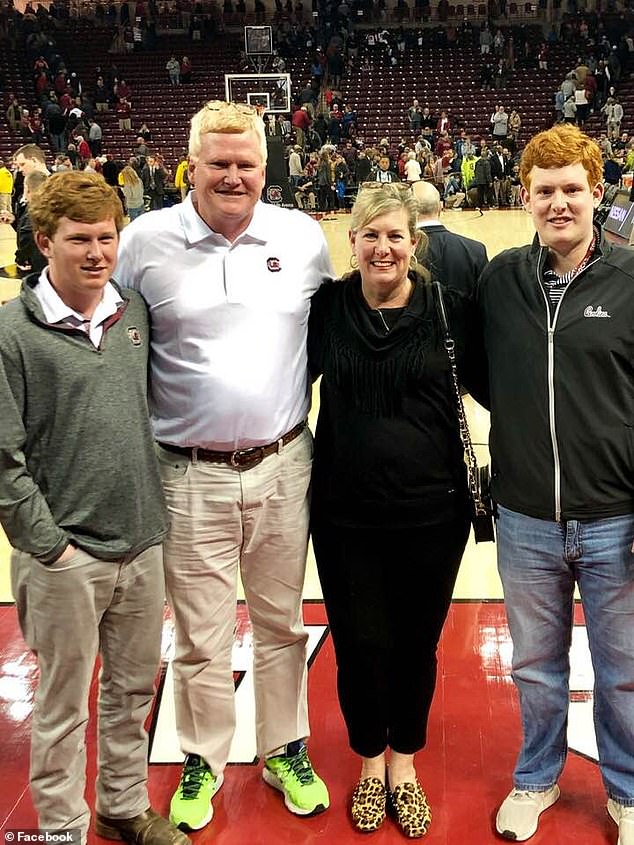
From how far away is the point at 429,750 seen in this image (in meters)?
2.88

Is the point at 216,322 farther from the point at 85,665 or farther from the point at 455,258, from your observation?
the point at 455,258

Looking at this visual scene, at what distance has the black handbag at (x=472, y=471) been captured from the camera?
7.59 feet

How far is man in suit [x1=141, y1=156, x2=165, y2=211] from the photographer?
17.4 metres

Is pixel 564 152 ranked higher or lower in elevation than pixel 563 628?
higher

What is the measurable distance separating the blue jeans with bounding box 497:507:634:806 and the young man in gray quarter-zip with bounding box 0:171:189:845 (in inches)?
37.7

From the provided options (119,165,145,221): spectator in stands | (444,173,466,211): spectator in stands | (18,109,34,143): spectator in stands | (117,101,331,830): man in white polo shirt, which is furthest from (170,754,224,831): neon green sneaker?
(18,109,34,143): spectator in stands

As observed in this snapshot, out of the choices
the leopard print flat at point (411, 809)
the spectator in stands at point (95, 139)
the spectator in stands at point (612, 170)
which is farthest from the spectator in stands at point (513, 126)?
the leopard print flat at point (411, 809)

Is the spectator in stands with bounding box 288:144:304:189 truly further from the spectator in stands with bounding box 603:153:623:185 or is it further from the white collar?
the white collar

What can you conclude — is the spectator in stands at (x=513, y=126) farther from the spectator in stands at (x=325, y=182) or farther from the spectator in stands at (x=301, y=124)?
the spectator in stands at (x=325, y=182)

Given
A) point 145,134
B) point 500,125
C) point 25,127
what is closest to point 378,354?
point 500,125

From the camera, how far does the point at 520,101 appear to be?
23.8 m

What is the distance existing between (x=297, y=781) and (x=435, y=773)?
1.44 feet

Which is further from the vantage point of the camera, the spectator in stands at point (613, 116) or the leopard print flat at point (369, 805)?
the spectator in stands at point (613, 116)

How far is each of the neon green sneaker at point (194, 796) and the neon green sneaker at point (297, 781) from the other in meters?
0.18
